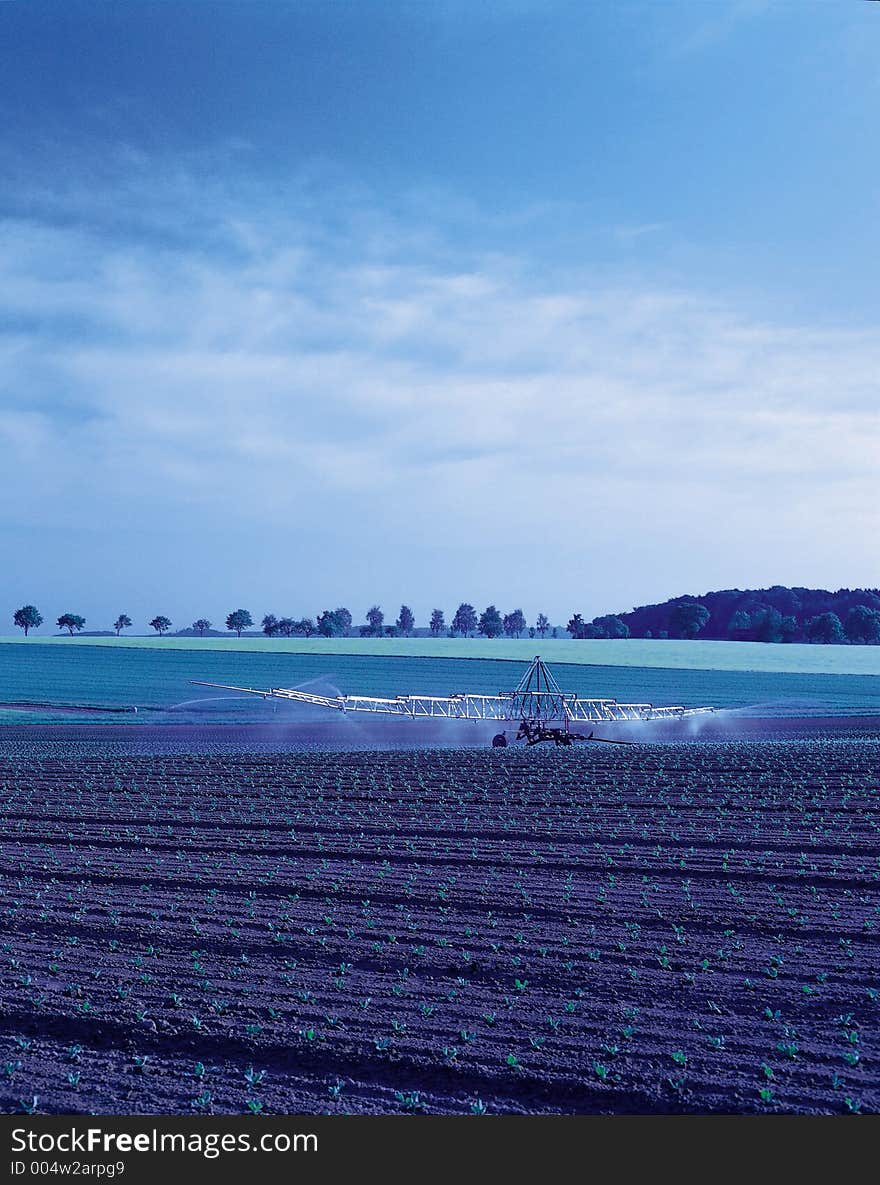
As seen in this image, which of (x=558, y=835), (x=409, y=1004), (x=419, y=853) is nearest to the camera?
(x=409, y=1004)

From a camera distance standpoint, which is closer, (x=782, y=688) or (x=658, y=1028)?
(x=658, y=1028)

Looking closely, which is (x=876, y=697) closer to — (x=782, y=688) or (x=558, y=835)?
(x=782, y=688)

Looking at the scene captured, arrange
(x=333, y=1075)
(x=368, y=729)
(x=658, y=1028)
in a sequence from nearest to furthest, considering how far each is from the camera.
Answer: (x=333, y=1075), (x=658, y=1028), (x=368, y=729)

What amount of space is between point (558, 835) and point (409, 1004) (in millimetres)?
7113

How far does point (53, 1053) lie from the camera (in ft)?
18.0

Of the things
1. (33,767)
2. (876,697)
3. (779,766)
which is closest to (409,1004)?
(779,766)

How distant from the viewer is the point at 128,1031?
5793 mm

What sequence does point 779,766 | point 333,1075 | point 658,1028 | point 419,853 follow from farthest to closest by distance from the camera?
point 779,766 → point 419,853 → point 658,1028 → point 333,1075

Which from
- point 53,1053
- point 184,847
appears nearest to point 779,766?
point 184,847

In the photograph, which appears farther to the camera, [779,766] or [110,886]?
[779,766]

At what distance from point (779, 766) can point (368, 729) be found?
2298cm

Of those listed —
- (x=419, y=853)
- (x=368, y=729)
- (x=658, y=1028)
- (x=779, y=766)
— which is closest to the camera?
(x=658, y=1028)

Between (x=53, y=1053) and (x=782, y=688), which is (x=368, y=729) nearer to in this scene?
(x=53, y=1053)

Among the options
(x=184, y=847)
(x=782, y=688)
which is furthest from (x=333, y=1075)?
(x=782, y=688)
